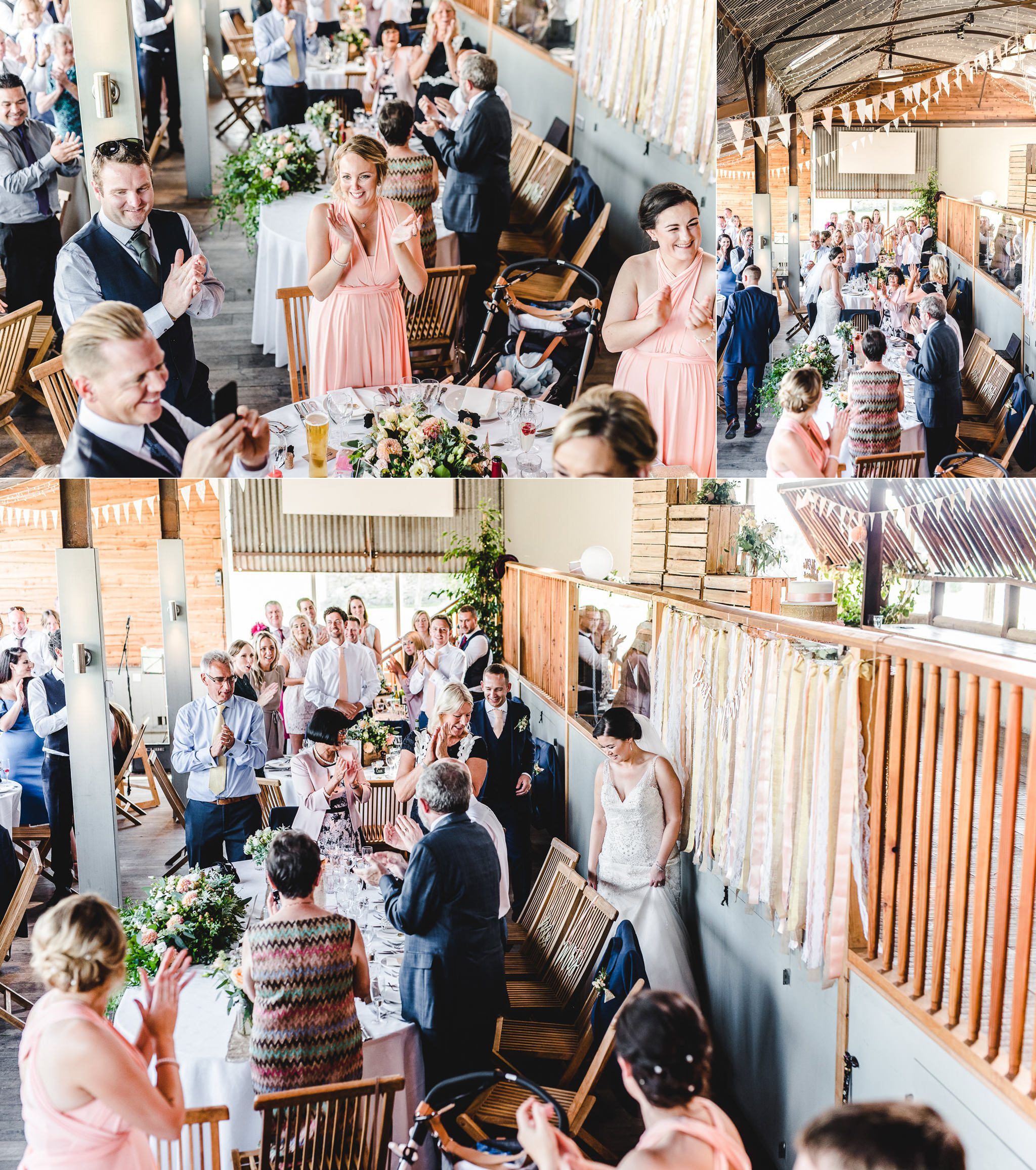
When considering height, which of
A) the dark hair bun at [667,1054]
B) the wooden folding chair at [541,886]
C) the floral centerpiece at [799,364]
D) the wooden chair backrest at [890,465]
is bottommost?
the wooden folding chair at [541,886]

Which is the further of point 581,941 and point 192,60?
point 581,941

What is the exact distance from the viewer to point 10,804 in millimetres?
3559

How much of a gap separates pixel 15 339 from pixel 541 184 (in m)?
1.42

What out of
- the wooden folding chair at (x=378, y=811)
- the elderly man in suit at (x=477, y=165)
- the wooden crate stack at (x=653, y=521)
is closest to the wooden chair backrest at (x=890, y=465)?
the wooden crate stack at (x=653, y=521)

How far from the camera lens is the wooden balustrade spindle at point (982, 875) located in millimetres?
2201

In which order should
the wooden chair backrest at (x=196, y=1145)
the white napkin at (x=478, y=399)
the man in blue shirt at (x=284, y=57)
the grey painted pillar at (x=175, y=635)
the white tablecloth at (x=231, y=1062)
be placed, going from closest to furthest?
the man in blue shirt at (x=284, y=57), the white napkin at (x=478, y=399), the wooden chair backrest at (x=196, y=1145), the white tablecloth at (x=231, y=1062), the grey painted pillar at (x=175, y=635)

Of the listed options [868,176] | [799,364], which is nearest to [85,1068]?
[799,364]

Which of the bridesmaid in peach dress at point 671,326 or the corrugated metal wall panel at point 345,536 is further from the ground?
the bridesmaid in peach dress at point 671,326

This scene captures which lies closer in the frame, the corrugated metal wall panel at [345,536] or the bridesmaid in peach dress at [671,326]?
the bridesmaid in peach dress at [671,326]

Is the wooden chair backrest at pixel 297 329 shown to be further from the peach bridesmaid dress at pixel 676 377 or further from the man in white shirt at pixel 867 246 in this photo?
the man in white shirt at pixel 867 246

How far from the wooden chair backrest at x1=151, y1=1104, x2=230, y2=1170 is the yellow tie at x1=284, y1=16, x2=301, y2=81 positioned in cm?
279

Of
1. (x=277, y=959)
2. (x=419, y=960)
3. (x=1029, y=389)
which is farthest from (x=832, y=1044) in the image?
(x=1029, y=389)

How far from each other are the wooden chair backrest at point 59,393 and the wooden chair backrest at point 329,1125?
6.42 ft

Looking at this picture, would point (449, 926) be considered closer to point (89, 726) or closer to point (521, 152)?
point (89, 726)
